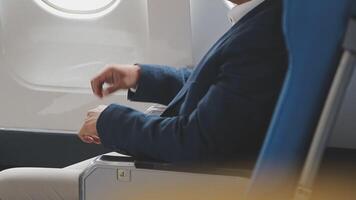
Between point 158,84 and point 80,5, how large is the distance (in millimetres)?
898

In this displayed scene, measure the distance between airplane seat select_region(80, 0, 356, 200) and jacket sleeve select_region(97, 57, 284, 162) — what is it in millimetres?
46

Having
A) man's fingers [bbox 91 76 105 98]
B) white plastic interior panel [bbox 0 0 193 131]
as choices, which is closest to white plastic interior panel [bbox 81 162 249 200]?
man's fingers [bbox 91 76 105 98]

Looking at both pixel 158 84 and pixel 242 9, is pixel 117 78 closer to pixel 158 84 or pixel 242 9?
pixel 158 84

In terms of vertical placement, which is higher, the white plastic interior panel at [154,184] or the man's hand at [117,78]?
the man's hand at [117,78]

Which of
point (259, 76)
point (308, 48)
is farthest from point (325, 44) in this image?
point (259, 76)

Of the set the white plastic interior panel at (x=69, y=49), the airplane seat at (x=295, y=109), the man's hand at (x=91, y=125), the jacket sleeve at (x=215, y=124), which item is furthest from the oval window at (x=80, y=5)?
the airplane seat at (x=295, y=109)

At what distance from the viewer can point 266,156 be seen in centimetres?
98

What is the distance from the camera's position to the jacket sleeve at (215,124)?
115cm

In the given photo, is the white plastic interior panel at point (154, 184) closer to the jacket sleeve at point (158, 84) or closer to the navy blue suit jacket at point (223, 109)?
the navy blue suit jacket at point (223, 109)

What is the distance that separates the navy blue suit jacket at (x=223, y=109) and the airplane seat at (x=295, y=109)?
2.2 inches

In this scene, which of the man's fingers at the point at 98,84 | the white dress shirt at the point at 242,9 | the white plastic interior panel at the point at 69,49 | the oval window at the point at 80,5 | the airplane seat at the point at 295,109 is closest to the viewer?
the airplane seat at the point at 295,109

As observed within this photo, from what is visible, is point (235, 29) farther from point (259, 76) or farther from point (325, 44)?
point (325, 44)

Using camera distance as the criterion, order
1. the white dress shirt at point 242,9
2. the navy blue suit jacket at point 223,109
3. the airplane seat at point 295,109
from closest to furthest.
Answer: the airplane seat at point 295,109 → the navy blue suit jacket at point 223,109 → the white dress shirt at point 242,9

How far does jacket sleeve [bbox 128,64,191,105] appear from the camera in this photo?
5.20ft
